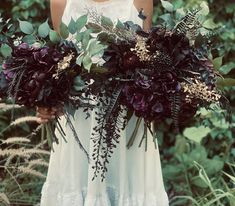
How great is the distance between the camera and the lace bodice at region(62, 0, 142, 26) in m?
2.49

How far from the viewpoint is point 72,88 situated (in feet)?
7.31

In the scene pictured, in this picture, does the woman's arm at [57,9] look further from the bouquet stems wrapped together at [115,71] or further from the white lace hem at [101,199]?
the white lace hem at [101,199]

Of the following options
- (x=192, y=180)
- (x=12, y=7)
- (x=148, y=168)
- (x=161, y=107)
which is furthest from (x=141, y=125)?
(x=12, y=7)

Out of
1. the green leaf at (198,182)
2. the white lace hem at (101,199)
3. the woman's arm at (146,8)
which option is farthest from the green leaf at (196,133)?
the woman's arm at (146,8)

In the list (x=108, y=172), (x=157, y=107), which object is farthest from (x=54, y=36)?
(x=108, y=172)

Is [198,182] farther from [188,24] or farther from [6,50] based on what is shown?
[6,50]

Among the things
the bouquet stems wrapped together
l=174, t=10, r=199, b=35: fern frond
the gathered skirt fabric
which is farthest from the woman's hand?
l=174, t=10, r=199, b=35: fern frond

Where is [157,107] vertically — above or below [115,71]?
below

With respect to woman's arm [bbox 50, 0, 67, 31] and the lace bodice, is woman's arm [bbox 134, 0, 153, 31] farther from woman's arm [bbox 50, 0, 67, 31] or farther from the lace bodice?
woman's arm [bbox 50, 0, 67, 31]

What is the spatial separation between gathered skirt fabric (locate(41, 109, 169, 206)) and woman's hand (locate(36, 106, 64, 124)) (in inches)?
7.9

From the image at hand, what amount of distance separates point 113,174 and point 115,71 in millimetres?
547

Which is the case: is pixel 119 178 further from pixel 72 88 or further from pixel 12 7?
pixel 12 7

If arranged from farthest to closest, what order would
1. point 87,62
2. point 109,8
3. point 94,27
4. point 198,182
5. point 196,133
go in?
point 196,133 < point 198,182 < point 109,8 < point 94,27 < point 87,62

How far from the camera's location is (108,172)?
101 inches
